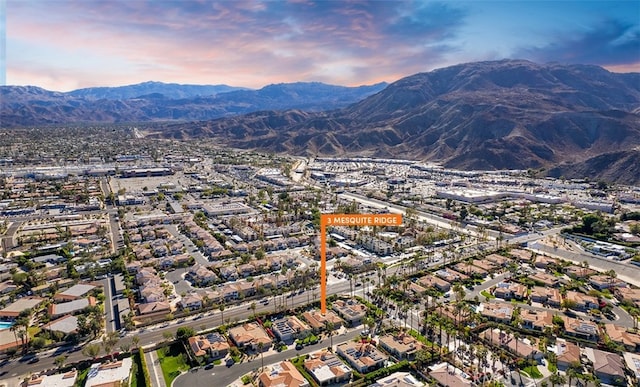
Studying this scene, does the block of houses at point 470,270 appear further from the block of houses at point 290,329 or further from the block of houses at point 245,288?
the block of houses at point 245,288

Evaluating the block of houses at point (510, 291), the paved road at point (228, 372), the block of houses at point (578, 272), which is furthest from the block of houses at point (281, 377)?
the block of houses at point (578, 272)

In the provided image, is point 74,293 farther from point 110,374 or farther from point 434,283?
point 434,283

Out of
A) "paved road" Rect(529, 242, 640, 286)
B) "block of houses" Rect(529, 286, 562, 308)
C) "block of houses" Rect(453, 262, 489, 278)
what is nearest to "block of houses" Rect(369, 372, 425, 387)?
"block of houses" Rect(529, 286, 562, 308)

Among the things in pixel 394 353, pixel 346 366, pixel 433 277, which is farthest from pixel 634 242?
pixel 346 366

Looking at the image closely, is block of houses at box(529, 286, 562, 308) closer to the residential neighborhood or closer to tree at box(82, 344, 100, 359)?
the residential neighborhood

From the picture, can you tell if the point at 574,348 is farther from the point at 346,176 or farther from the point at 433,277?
the point at 346,176

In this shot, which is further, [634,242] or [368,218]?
[634,242]

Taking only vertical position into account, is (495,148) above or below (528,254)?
above

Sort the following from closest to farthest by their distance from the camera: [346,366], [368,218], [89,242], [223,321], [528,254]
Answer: [368,218] < [346,366] < [223,321] < [528,254] < [89,242]
